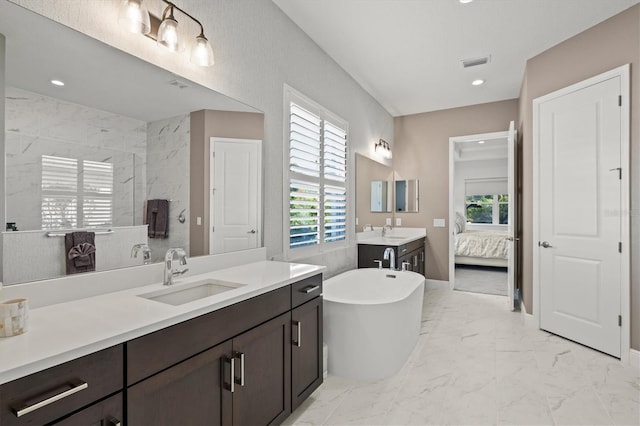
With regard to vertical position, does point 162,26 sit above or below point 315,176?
above

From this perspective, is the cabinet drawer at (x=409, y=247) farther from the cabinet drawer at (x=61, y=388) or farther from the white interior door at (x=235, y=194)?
the cabinet drawer at (x=61, y=388)

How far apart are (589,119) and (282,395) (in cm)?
330

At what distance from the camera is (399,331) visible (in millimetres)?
2492

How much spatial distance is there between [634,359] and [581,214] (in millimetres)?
1186

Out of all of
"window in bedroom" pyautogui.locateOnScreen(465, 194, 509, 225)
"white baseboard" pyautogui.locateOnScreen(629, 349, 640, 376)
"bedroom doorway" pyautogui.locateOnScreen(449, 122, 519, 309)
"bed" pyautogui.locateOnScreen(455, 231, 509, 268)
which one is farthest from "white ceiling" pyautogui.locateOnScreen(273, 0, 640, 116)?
"window in bedroom" pyautogui.locateOnScreen(465, 194, 509, 225)

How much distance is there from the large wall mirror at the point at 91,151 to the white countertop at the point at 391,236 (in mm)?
2375

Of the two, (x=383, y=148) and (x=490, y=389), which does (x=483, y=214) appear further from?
(x=490, y=389)

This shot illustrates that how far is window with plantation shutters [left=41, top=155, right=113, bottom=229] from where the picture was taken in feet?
4.13

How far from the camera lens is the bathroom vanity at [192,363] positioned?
0.84m

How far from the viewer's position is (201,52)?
1.75 m

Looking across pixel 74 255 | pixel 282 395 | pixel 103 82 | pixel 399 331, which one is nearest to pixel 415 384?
pixel 399 331

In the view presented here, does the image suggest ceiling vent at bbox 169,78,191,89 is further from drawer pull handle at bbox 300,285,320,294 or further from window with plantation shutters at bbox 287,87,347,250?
drawer pull handle at bbox 300,285,320,294

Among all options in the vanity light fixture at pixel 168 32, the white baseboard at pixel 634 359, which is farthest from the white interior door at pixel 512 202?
the vanity light fixture at pixel 168 32

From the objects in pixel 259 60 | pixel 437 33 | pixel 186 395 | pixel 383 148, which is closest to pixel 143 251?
pixel 186 395
